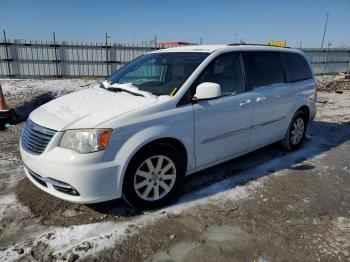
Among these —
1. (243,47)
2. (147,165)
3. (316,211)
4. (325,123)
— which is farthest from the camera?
(325,123)

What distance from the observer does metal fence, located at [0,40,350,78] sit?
577 inches

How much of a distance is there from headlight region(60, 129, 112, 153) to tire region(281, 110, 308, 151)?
138 inches

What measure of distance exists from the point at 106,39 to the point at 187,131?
14.0 meters

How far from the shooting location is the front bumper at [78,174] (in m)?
2.85

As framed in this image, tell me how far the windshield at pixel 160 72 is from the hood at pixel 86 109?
0.86 feet

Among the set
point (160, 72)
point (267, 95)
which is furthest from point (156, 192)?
point (267, 95)

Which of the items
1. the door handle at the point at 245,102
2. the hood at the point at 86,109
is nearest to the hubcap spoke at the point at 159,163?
the hood at the point at 86,109

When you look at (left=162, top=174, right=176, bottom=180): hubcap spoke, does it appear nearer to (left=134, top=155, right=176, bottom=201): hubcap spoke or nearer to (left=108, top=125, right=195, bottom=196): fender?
(left=134, top=155, right=176, bottom=201): hubcap spoke

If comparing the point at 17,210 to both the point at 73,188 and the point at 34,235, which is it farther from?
the point at 73,188

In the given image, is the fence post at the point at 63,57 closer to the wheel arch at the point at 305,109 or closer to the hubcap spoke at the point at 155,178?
the wheel arch at the point at 305,109

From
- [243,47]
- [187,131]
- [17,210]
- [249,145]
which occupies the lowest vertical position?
[17,210]

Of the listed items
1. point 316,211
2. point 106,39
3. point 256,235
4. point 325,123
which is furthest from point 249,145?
point 106,39

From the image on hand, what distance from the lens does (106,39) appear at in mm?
16062

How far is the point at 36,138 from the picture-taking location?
314 centimetres
